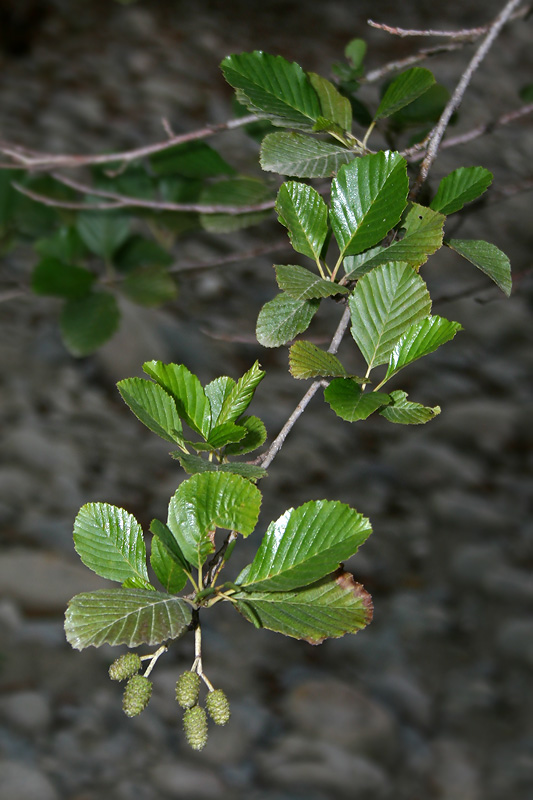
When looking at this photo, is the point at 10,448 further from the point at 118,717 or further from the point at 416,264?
the point at 416,264

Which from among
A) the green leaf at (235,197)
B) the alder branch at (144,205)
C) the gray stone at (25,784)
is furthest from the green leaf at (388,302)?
the gray stone at (25,784)

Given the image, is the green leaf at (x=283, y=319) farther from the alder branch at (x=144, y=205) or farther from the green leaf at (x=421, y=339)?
the alder branch at (x=144, y=205)

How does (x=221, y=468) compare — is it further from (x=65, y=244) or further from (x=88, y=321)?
(x=65, y=244)

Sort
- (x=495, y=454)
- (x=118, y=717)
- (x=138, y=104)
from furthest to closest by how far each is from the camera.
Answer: (x=138, y=104) < (x=495, y=454) < (x=118, y=717)

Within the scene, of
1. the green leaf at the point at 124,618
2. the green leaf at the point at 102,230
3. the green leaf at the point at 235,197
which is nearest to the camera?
the green leaf at the point at 124,618

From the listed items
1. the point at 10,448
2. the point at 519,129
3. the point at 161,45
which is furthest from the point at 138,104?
the point at 10,448

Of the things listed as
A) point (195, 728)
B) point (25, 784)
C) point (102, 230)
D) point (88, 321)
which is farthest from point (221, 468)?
point (25, 784)

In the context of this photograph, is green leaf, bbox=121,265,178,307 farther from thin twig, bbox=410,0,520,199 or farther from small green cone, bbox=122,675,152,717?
small green cone, bbox=122,675,152,717
